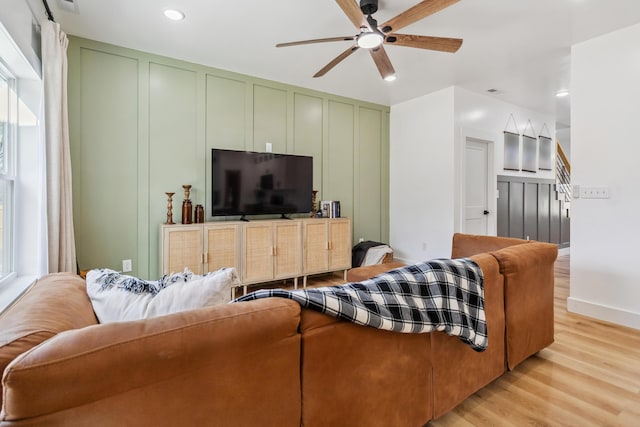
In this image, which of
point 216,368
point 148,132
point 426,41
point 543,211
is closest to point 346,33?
point 426,41

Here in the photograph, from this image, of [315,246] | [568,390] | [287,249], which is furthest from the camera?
[315,246]

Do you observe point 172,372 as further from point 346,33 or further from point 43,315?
point 346,33

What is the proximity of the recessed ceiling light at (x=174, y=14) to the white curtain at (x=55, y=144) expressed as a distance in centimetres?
77

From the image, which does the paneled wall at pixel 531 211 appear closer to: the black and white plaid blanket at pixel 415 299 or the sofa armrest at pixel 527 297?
the sofa armrest at pixel 527 297

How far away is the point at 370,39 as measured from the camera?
2316mm

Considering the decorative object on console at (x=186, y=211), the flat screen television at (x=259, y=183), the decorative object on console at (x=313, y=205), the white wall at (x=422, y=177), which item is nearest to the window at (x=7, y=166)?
the decorative object on console at (x=186, y=211)

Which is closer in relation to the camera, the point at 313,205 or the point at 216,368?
the point at 216,368

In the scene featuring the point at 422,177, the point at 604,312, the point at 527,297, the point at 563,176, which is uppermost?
the point at 563,176

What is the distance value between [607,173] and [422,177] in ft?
6.89

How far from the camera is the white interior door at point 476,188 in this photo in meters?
4.61

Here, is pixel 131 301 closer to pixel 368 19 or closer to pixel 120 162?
pixel 368 19

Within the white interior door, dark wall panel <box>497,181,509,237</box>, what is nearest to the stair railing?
dark wall panel <box>497,181,509,237</box>

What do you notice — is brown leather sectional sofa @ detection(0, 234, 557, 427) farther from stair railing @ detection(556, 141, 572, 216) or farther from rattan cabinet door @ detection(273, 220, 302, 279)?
stair railing @ detection(556, 141, 572, 216)

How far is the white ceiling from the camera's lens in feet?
8.25
